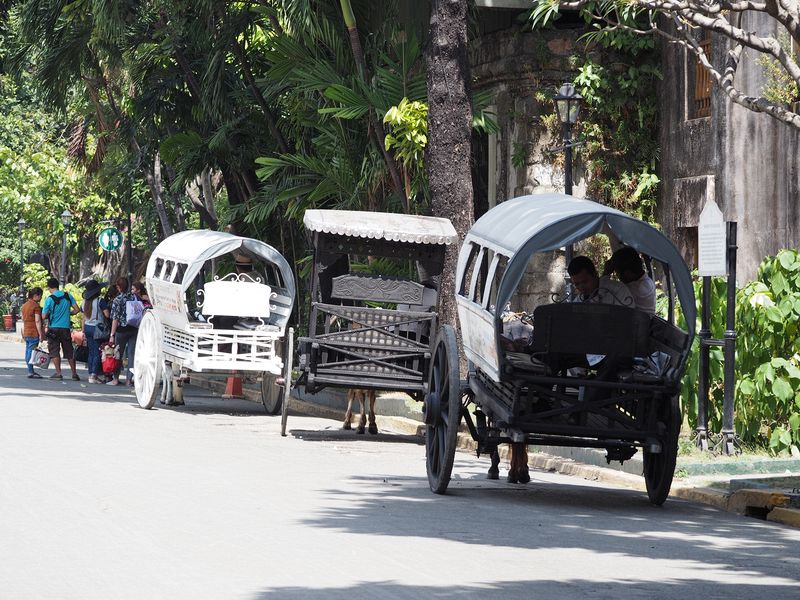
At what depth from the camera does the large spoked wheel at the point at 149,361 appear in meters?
21.2

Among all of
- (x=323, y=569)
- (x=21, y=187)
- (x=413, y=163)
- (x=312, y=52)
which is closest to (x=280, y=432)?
(x=413, y=163)

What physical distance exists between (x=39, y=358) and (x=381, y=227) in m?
14.1

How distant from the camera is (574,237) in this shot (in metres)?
12.0

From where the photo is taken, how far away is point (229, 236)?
21.5 metres

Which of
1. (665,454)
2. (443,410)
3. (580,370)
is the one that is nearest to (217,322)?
(443,410)

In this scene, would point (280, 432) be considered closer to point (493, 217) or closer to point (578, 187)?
point (493, 217)

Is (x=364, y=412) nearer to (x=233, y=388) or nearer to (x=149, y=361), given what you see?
(x=149, y=361)

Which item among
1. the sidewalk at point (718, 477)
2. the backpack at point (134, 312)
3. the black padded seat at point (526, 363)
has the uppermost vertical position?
the backpack at point (134, 312)

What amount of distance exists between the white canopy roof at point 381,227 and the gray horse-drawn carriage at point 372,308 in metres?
0.01

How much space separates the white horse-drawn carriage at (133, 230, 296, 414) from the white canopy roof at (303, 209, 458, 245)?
5.76 feet

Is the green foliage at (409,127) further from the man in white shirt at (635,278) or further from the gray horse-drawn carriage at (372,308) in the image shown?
the man in white shirt at (635,278)

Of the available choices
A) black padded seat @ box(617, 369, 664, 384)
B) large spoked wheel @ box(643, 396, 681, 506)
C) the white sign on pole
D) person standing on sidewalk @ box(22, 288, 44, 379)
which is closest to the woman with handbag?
person standing on sidewalk @ box(22, 288, 44, 379)

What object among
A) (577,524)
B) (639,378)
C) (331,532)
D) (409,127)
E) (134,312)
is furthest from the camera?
(134,312)

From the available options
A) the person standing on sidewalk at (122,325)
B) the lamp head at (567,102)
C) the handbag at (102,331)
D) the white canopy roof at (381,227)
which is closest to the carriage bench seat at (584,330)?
the white canopy roof at (381,227)
